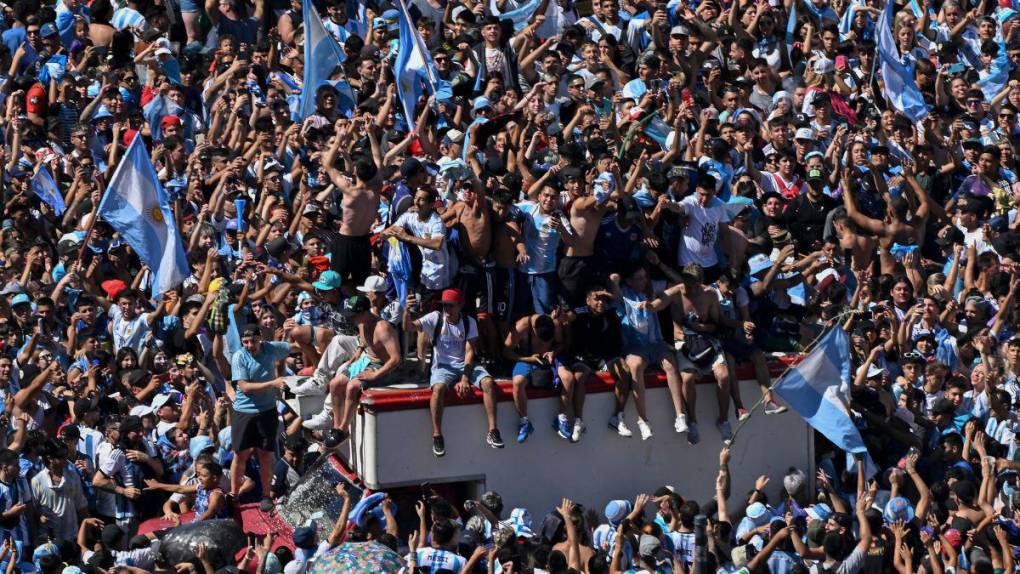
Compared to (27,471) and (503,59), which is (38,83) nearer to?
(503,59)

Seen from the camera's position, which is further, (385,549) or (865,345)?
(865,345)

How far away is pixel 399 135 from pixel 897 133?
206 inches

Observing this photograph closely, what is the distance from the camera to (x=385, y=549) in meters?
17.5

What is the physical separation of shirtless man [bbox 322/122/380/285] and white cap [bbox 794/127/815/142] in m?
5.07

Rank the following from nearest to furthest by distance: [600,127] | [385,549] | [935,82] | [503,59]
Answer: [385,549] < [600,127] < [503,59] < [935,82]

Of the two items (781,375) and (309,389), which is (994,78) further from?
(309,389)

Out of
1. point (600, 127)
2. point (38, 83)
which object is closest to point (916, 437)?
point (600, 127)

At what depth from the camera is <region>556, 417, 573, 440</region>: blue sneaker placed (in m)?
19.5

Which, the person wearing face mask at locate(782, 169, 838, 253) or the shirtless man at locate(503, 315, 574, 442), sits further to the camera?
the person wearing face mask at locate(782, 169, 838, 253)

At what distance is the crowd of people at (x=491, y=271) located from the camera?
741 inches

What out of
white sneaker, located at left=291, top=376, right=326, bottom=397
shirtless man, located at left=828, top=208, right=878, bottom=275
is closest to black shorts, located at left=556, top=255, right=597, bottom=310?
white sneaker, located at left=291, top=376, right=326, bottom=397

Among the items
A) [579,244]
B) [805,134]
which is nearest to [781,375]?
[579,244]

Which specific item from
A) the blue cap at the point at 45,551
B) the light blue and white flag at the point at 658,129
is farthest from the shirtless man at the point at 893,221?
the blue cap at the point at 45,551

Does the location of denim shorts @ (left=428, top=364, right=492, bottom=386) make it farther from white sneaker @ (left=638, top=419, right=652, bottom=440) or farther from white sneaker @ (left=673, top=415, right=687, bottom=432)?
white sneaker @ (left=673, top=415, right=687, bottom=432)
